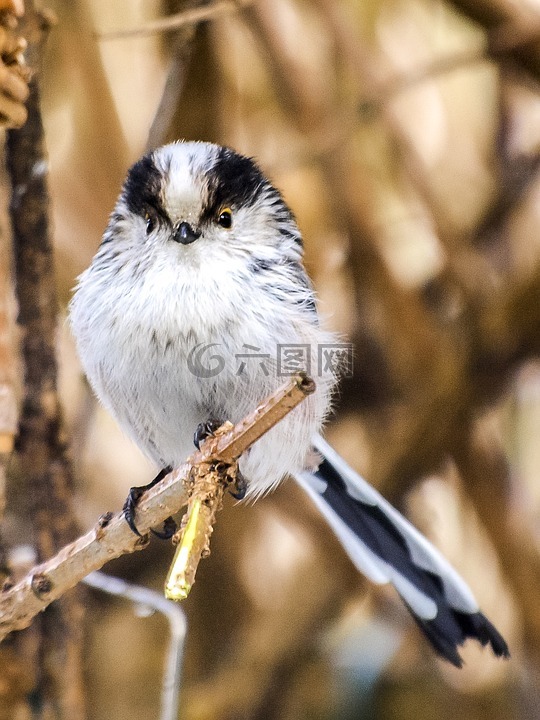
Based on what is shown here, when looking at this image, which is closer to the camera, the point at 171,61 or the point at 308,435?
the point at 308,435

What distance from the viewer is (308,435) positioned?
4.01ft

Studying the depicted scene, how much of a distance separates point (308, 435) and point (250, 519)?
594 millimetres

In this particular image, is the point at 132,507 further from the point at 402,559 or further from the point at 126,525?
the point at 402,559

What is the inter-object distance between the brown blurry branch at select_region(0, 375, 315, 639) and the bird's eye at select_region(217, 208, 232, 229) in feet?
1.29

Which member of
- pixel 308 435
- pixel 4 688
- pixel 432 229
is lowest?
pixel 4 688

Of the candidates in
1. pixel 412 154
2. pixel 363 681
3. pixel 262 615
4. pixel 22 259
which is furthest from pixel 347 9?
pixel 363 681

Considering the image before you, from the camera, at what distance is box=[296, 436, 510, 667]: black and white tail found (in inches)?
52.6

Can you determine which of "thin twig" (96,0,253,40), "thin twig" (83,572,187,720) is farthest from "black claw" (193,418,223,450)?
"thin twig" (96,0,253,40)

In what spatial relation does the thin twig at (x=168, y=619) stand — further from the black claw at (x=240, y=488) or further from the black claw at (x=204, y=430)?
the black claw at (x=204, y=430)

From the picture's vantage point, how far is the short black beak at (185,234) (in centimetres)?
106

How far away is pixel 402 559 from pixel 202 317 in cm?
60

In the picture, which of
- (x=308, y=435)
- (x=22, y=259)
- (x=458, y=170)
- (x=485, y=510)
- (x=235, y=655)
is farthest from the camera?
(x=458, y=170)

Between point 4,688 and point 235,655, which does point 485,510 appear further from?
point 4,688

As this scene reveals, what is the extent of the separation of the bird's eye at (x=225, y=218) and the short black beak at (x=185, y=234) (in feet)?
0.23
